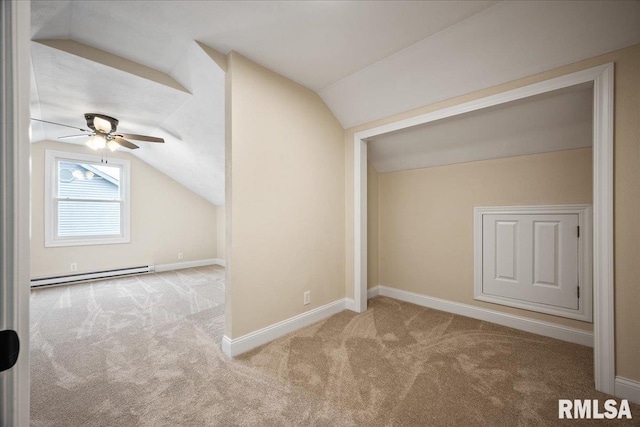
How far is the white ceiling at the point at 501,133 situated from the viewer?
7.04 feet

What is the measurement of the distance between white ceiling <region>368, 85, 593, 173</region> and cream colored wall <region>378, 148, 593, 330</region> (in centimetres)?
12

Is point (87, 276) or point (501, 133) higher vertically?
point (501, 133)

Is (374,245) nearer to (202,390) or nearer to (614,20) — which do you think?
(202,390)

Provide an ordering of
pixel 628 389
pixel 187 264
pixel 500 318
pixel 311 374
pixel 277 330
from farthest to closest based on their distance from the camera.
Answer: pixel 187 264, pixel 500 318, pixel 277 330, pixel 311 374, pixel 628 389

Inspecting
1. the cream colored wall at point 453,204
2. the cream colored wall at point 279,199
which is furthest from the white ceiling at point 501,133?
the cream colored wall at point 279,199

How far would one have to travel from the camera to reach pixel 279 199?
2.53m

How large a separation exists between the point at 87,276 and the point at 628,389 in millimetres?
6653

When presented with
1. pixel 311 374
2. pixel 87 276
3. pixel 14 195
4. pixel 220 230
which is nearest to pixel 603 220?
pixel 311 374

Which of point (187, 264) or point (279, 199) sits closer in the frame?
point (279, 199)

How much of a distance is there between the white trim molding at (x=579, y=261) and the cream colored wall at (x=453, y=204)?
2.1 inches

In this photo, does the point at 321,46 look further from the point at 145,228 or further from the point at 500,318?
the point at 145,228

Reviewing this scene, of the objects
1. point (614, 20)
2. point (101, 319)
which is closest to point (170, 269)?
point (101, 319)

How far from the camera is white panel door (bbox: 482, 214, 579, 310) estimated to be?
241 cm

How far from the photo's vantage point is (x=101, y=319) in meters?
2.97
